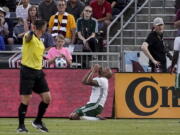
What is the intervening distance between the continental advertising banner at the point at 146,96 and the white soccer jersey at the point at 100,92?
54.4 inches

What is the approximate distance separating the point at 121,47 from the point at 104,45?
0.51 m

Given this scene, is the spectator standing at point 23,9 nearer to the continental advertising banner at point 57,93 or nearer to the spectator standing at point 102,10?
the spectator standing at point 102,10

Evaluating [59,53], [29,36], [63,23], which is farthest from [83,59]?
[29,36]

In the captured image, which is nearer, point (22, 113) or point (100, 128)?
point (22, 113)

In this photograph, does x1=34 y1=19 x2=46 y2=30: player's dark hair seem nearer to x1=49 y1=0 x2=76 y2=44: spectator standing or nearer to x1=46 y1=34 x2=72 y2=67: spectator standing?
x1=46 y1=34 x2=72 y2=67: spectator standing

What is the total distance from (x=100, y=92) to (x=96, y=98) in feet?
0.54

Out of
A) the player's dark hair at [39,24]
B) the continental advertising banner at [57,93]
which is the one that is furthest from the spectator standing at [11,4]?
the player's dark hair at [39,24]

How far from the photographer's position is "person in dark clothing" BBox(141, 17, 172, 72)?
1950 centimetres

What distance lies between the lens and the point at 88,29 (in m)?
21.5

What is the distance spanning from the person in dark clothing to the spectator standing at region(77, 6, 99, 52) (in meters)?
2.12

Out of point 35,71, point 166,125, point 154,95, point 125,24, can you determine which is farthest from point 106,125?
point 125,24

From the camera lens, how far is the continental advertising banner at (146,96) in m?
19.2

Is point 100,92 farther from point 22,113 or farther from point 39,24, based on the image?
point 39,24

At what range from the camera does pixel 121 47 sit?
72.1 feet
